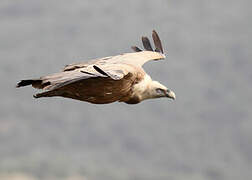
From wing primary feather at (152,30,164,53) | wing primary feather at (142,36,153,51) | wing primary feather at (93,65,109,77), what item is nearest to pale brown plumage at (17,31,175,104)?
wing primary feather at (93,65,109,77)

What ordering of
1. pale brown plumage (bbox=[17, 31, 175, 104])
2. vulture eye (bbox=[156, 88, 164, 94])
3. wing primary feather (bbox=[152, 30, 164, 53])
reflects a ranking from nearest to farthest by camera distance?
1. pale brown plumage (bbox=[17, 31, 175, 104])
2. vulture eye (bbox=[156, 88, 164, 94])
3. wing primary feather (bbox=[152, 30, 164, 53])

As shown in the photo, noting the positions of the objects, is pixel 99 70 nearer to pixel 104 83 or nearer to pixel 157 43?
pixel 104 83

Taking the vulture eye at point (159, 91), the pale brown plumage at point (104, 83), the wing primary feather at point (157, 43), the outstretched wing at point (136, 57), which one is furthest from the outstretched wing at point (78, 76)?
the wing primary feather at point (157, 43)

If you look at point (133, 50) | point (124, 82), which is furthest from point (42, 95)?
point (133, 50)

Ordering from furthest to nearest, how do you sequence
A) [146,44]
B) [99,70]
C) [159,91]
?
[146,44]
[159,91]
[99,70]

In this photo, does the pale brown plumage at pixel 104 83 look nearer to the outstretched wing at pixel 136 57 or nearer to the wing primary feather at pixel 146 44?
the outstretched wing at pixel 136 57

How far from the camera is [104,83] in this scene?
11.7 metres

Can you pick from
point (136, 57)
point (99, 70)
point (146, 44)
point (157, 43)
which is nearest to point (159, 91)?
point (136, 57)

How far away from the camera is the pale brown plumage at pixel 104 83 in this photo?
10852 mm

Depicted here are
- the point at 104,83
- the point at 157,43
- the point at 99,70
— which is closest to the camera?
the point at 99,70

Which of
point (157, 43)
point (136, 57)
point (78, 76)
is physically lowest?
point (78, 76)

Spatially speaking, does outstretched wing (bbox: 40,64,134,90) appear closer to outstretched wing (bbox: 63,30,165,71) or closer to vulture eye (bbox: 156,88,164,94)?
outstretched wing (bbox: 63,30,165,71)

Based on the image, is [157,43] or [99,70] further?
[157,43]

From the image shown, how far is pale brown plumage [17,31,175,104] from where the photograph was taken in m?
10.9
